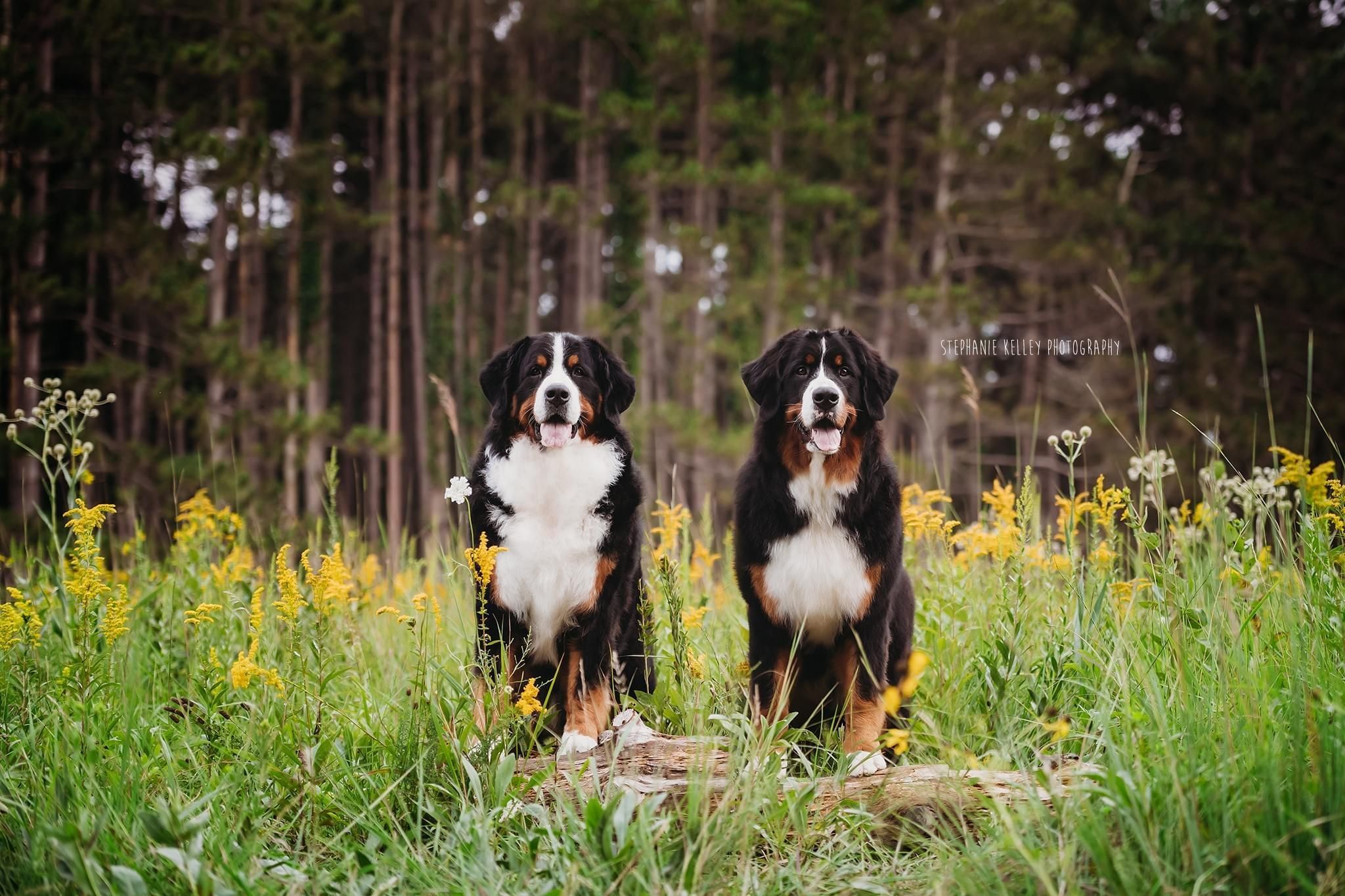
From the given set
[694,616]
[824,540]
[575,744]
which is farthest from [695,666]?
[824,540]

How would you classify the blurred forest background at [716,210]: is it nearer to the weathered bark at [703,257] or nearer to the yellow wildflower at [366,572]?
the weathered bark at [703,257]

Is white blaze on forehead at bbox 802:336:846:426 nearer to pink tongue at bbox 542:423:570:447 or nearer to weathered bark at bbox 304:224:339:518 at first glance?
pink tongue at bbox 542:423:570:447

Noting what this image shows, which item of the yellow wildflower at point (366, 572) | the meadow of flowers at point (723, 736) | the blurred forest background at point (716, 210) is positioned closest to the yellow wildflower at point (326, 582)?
the meadow of flowers at point (723, 736)

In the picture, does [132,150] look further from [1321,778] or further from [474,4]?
[1321,778]

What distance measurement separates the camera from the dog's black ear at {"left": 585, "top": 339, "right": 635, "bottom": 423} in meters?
3.49

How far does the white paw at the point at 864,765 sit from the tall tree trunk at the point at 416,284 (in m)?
16.0

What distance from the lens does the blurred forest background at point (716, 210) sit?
1452 cm

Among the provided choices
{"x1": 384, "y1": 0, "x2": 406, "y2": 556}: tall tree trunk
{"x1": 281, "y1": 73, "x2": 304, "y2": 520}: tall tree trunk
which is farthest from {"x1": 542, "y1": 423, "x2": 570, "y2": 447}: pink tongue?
{"x1": 384, "y1": 0, "x2": 406, "y2": 556}: tall tree trunk

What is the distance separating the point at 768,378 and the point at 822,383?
0.30 meters

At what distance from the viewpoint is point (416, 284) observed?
1864 cm

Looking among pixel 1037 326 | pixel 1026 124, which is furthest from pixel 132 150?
pixel 1037 326

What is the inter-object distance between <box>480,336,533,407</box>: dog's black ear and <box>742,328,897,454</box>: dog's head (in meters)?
0.93

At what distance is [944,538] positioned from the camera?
149 inches

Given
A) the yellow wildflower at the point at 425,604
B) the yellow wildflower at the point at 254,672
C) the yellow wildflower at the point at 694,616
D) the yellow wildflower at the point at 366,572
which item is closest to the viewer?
the yellow wildflower at the point at 254,672
